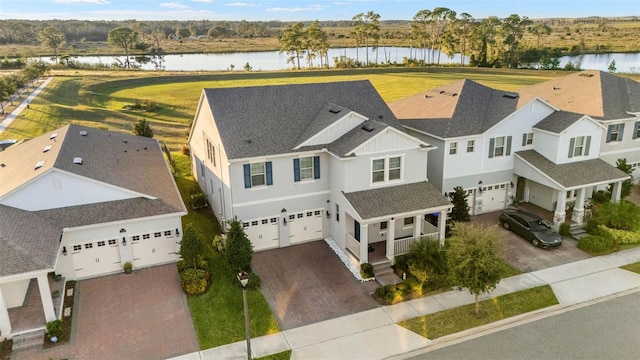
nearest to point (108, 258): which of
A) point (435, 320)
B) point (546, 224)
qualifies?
point (435, 320)

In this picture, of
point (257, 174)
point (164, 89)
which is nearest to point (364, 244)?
point (257, 174)

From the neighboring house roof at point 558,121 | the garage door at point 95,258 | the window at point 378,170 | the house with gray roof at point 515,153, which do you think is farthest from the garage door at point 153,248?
the neighboring house roof at point 558,121

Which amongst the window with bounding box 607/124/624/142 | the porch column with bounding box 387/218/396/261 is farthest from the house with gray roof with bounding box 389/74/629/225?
the porch column with bounding box 387/218/396/261

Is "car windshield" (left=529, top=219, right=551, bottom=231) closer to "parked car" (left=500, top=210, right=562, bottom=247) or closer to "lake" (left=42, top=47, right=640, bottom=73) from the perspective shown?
"parked car" (left=500, top=210, right=562, bottom=247)

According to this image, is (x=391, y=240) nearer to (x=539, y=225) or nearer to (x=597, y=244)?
(x=539, y=225)

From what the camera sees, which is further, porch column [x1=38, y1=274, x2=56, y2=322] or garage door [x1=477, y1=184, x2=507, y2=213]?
garage door [x1=477, y1=184, x2=507, y2=213]
